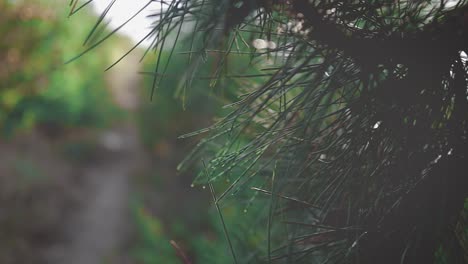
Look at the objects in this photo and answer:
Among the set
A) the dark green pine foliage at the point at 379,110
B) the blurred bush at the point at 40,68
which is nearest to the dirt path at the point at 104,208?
the blurred bush at the point at 40,68

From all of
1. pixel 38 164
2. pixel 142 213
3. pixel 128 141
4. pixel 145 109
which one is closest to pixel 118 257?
pixel 142 213

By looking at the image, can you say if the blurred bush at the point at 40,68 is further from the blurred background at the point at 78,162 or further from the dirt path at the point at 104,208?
the dirt path at the point at 104,208

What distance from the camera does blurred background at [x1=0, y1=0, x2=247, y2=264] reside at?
3.73 metres

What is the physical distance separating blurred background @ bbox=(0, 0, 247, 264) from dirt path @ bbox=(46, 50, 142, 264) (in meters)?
0.01

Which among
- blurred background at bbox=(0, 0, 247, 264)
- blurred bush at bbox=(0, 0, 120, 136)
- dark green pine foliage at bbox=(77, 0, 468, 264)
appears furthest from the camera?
blurred bush at bbox=(0, 0, 120, 136)

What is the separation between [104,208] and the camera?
503cm

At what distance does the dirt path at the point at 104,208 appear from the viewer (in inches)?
158

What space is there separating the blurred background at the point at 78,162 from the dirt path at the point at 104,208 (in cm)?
1

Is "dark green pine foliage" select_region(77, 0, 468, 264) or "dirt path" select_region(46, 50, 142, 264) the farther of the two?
"dirt path" select_region(46, 50, 142, 264)

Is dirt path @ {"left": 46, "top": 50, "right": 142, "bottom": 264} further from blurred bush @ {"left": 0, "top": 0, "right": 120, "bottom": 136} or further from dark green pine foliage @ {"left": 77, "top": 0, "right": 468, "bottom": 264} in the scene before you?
dark green pine foliage @ {"left": 77, "top": 0, "right": 468, "bottom": 264}

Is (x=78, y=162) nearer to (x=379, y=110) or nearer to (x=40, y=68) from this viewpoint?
(x=40, y=68)

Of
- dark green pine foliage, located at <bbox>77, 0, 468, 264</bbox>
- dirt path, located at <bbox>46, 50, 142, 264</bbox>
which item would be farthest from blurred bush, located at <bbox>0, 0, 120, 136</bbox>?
dark green pine foliage, located at <bbox>77, 0, 468, 264</bbox>

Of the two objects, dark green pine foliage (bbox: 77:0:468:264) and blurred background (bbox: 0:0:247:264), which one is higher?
dark green pine foliage (bbox: 77:0:468:264)

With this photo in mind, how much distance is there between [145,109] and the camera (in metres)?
6.49
